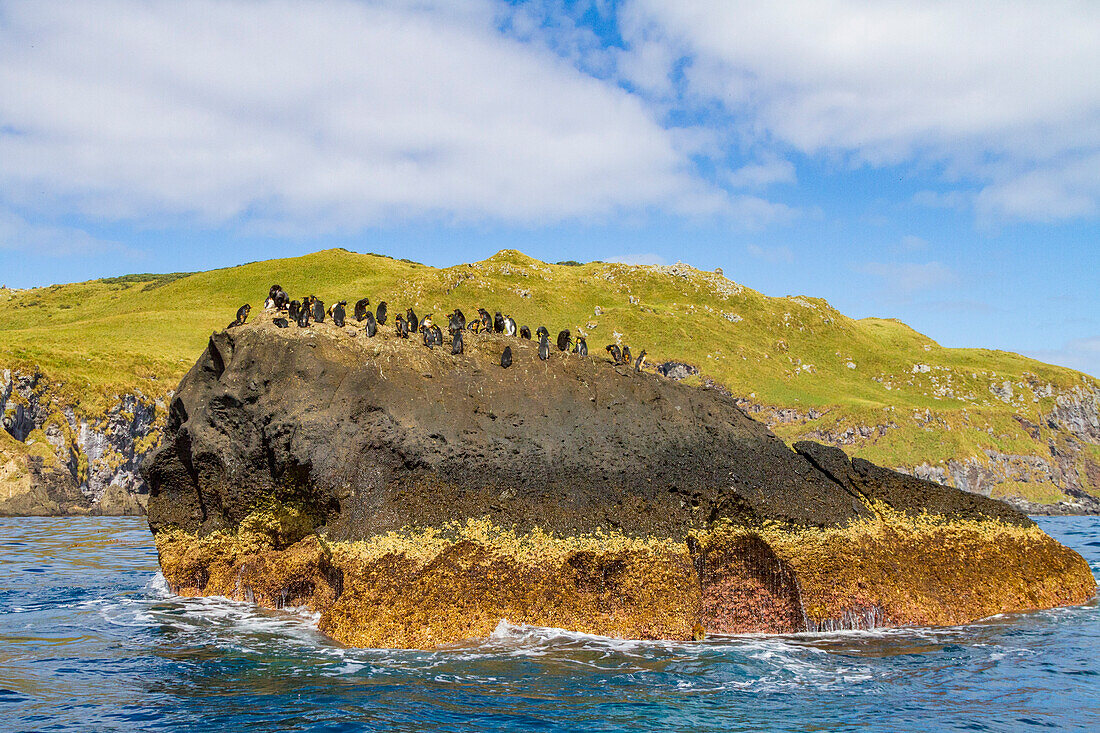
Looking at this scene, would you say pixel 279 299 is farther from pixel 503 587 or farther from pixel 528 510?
pixel 503 587

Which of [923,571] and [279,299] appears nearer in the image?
[923,571]

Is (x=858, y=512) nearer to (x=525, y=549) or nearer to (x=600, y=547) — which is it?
(x=600, y=547)

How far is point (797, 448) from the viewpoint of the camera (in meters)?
17.6

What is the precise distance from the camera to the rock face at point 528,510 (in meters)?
13.7

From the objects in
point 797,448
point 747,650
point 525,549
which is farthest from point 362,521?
point 797,448

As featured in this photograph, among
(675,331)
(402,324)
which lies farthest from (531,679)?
(675,331)

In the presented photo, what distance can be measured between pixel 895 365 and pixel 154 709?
374 ft

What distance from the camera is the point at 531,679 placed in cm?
1098

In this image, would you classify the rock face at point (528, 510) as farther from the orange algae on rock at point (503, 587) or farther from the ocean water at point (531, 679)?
the ocean water at point (531, 679)

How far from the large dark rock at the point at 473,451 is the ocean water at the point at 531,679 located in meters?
2.57

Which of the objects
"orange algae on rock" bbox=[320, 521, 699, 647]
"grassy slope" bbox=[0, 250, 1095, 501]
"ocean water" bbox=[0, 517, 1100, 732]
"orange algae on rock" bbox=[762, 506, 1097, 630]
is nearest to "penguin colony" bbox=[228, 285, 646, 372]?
"orange algae on rock" bbox=[320, 521, 699, 647]

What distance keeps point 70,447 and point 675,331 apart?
3075 inches

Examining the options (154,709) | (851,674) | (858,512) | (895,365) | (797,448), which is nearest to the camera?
(154,709)

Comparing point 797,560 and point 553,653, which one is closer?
point 553,653
